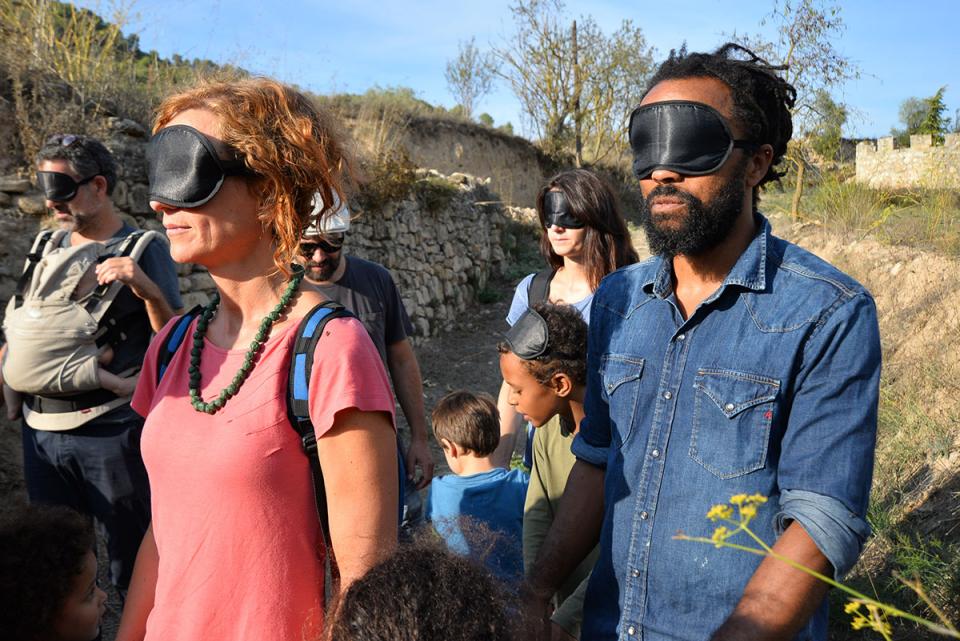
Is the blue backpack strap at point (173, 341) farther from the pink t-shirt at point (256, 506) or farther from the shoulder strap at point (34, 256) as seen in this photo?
the shoulder strap at point (34, 256)

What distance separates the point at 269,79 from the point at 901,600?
12.0 feet

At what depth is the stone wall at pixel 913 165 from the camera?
9602 mm

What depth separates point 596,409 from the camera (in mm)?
1936

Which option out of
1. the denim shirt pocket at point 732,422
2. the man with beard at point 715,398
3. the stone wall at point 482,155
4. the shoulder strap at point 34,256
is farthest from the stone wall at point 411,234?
the stone wall at point 482,155

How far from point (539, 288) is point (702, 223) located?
215 cm

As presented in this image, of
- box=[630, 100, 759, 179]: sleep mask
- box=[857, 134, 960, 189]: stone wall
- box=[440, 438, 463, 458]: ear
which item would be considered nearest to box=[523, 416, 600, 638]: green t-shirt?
box=[440, 438, 463, 458]: ear

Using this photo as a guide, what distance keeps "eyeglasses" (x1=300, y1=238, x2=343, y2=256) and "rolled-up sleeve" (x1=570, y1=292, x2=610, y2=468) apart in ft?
6.70

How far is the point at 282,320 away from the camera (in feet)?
5.66

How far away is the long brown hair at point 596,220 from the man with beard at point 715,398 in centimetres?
181

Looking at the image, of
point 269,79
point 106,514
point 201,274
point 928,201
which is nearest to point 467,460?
point 106,514

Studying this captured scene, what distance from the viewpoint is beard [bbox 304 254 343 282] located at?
3.82 m

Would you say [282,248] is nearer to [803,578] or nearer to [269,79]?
[269,79]

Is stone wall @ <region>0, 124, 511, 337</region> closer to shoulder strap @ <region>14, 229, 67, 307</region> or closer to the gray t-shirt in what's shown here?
the gray t-shirt

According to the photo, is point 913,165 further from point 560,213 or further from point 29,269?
point 29,269
